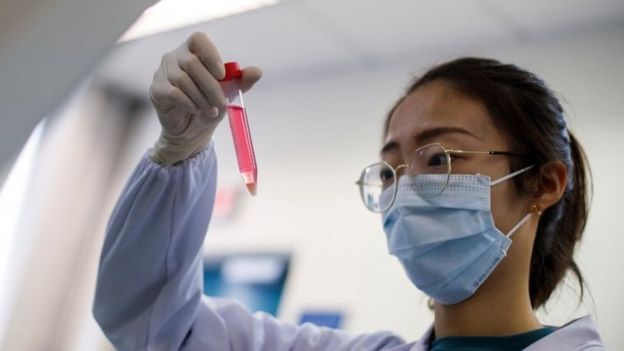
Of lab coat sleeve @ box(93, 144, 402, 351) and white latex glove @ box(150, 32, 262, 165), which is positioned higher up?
white latex glove @ box(150, 32, 262, 165)

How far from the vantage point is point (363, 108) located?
280 centimetres

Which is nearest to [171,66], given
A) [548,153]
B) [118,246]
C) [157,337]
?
[118,246]

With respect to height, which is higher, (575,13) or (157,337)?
(575,13)

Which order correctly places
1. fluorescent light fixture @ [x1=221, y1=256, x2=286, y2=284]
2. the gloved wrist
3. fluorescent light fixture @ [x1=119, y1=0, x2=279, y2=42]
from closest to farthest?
the gloved wrist → fluorescent light fixture @ [x1=119, y1=0, x2=279, y2=42] → fluorescent light fixture @ [x1=221, y1=256, x2=286, y2=284]

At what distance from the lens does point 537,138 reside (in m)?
1.14

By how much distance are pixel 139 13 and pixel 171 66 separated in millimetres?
569

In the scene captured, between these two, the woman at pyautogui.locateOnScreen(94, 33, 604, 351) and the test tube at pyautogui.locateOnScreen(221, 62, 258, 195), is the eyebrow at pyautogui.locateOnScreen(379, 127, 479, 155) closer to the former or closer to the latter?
the woman at pyautogui.locateOnScreen(94, 33, 604, 351)

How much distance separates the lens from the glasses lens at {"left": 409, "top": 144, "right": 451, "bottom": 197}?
1099mm

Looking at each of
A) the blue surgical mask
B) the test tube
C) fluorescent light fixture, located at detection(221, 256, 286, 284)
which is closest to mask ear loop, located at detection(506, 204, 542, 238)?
the blue surgical mask

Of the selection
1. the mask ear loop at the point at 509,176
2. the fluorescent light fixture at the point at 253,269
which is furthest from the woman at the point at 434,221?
the fluorescent light fixture at the point at 253,269

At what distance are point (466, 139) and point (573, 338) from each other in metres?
0.36

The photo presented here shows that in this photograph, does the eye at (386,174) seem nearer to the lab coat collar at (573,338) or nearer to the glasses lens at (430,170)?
the glasses lens at (430,170)

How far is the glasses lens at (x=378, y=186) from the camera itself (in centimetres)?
117

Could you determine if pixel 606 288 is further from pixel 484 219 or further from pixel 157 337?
pixel 157 337
